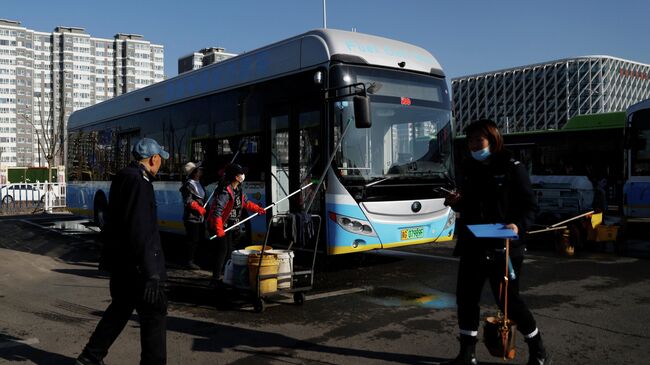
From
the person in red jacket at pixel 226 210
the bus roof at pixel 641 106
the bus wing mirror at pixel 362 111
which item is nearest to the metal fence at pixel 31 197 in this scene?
the person in red jacket at pixel 226 210

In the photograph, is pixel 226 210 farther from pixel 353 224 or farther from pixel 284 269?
pixel 353 224

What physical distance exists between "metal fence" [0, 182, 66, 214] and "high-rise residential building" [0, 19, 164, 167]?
88.3m

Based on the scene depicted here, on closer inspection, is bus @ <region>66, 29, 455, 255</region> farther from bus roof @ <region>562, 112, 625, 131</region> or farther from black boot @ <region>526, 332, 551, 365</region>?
bus roof @ <region>562, 112, 625, 131</region>

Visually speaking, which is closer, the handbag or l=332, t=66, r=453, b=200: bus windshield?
the handbag

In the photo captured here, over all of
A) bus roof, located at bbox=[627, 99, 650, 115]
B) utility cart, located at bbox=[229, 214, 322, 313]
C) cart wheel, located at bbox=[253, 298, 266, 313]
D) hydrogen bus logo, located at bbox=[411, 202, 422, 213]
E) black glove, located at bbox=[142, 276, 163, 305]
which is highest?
bus roof, located at bbox=[627, 99, 650, 115]

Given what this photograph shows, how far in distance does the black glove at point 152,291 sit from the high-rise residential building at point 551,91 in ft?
255

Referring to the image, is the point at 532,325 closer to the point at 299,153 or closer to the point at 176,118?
the point at 299,153

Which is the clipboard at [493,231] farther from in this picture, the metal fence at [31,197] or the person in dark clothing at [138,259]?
the metal fence at [31,197]

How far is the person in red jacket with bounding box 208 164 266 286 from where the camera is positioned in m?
7.55

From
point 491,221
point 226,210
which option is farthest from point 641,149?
point 491,221

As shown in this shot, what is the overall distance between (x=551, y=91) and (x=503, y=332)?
285 ft

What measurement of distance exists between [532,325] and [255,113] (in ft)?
20.2

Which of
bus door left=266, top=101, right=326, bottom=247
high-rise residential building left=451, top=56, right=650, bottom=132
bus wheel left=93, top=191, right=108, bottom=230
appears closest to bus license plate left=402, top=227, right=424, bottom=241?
bus door left=266, top=101, right=326, bottom=247

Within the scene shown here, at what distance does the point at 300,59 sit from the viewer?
8305 millimetres
